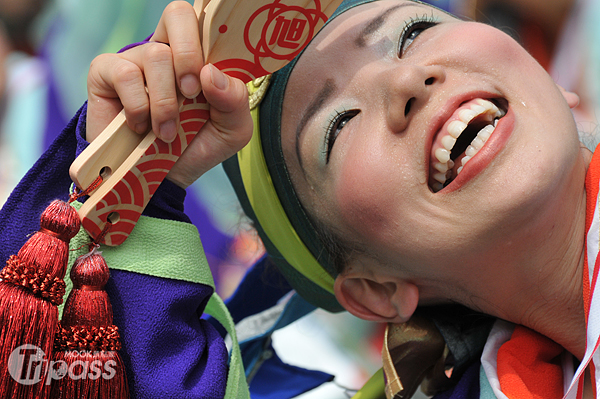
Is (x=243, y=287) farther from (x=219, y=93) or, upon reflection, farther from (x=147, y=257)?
(x=219, y=93)

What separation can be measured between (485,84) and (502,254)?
0.26 m

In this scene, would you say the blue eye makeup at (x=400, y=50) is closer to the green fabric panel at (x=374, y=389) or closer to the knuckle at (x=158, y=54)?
the knuckle at (x=158, y=54)

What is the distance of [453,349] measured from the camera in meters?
1.00

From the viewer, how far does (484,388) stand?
916 millimetres

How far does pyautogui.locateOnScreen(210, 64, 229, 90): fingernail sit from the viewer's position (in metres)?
0.70

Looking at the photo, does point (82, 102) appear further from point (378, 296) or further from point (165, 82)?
point (378, 296)

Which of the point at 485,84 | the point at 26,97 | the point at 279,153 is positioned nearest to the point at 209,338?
the point at 279,153

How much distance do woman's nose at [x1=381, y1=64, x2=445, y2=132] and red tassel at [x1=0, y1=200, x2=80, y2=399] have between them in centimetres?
47

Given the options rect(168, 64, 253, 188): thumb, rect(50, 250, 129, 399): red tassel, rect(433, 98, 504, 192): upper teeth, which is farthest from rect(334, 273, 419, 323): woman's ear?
rect(50, 250, 129, 399): red tassel

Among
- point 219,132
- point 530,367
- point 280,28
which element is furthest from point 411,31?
point 530,367

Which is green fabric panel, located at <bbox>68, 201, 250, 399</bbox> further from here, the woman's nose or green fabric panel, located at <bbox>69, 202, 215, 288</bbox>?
the woman's nose

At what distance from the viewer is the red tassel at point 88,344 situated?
2.10ft

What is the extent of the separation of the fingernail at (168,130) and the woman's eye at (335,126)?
0.85 feet

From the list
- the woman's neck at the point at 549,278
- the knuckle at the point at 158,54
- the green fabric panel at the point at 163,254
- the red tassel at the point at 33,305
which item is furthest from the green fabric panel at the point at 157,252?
the woman's neck at the point at 549,278
